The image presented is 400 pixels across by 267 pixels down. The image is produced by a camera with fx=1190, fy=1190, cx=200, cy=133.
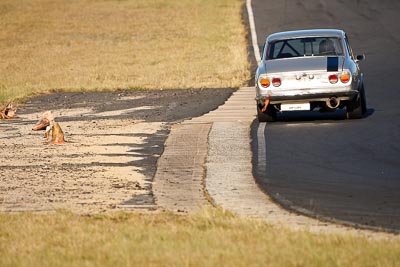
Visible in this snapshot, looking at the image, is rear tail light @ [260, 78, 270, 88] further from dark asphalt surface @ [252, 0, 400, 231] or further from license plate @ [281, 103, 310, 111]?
dark asphalt surface @ [252, 0, 400, 231]

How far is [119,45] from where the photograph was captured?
41.1 m

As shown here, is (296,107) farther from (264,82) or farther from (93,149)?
(93,149)

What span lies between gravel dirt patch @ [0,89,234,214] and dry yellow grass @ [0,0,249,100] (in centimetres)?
281

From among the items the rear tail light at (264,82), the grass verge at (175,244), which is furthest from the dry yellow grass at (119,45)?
the grass verge at (175,244)

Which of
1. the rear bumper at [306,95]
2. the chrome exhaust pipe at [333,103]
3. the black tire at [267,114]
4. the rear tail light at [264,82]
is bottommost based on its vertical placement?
the black tire at [267,114]

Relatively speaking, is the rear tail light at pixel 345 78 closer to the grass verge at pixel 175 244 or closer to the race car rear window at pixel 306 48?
the race car rear window at pixel 306 48

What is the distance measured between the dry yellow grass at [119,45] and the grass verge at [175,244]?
16.9 m

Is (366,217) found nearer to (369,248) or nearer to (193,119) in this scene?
(369,248)

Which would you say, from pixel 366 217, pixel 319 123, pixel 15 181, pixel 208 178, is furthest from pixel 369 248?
pixel 319 123

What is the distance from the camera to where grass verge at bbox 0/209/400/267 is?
342 inches

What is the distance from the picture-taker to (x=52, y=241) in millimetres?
9664

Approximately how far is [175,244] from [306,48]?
1084 centimetres

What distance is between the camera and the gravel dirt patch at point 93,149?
12.7 meters

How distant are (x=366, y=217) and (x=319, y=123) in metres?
7.76
